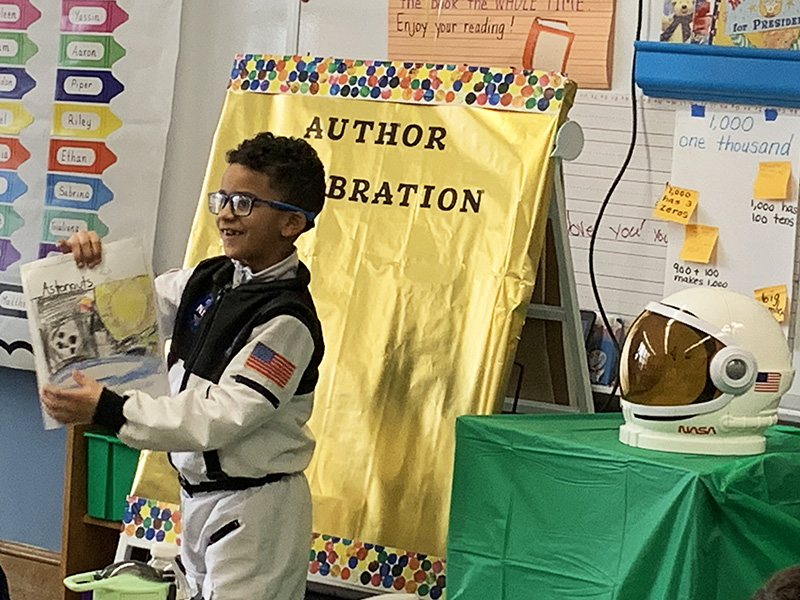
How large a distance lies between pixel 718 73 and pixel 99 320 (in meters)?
1.19

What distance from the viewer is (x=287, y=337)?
1.84 m

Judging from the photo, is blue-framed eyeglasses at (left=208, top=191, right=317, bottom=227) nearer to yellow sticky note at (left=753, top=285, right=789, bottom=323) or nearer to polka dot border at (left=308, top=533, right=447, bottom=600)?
polka dot border at (left=308, top=533, right=447, bottom=600)

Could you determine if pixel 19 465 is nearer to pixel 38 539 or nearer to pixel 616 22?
pixel 38 539

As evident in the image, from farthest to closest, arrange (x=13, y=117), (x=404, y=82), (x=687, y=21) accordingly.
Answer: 1. (x=13, y=117)
2. (x=687, y=21)
3. (x=404, y=82)

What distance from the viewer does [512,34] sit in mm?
2512

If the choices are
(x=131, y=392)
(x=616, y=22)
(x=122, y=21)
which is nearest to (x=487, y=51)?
(x=616, y=22)

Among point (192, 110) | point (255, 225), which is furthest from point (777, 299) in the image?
point (192, 110)

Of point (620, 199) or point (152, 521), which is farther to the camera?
point (620, 199)

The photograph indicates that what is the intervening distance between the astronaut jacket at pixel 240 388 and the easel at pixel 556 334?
44 cm

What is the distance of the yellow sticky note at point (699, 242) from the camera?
2.33 meters

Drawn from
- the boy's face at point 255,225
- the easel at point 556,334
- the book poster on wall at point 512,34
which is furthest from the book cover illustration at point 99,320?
the book poster on wall at point 512,34

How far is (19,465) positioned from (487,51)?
1.60 metres

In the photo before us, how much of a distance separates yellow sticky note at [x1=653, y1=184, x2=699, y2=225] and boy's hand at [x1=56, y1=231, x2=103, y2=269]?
1.06 metres

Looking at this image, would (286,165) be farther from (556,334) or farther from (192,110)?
(192,110)
